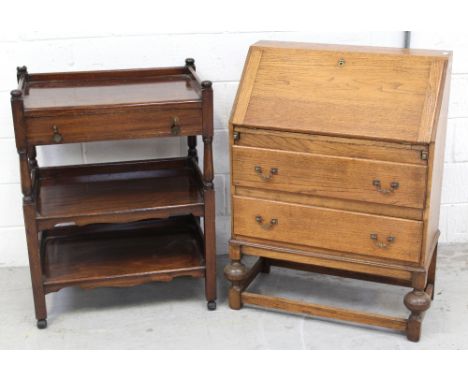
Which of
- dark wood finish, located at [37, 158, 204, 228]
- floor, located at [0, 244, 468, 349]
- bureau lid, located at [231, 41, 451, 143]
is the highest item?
bureau lid, located at [231, 41, 451, 143]

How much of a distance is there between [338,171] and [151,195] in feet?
2.86

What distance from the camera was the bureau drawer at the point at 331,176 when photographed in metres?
3.01

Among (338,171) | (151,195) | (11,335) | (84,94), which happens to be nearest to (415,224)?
(338,171)

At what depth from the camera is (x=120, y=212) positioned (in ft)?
10.9

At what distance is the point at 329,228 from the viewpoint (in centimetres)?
321

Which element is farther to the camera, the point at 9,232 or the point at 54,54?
the point at 9,232

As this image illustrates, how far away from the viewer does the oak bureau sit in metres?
3.01

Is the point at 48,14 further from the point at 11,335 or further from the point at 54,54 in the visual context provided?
the point at 11,335

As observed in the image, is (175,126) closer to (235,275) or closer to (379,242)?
(235,275)

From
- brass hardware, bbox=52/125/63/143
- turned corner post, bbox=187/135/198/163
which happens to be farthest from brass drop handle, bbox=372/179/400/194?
brass hardware, bbox=52/125/63/143

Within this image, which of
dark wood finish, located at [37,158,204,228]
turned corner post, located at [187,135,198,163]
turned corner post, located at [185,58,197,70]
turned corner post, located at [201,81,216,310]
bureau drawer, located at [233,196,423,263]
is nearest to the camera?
bureau drawer, located at [233,196,423,263]

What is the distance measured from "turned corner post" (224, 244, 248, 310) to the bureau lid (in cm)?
60

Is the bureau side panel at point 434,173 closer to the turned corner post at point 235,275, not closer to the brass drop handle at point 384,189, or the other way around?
the brass drop handle at point 384,189

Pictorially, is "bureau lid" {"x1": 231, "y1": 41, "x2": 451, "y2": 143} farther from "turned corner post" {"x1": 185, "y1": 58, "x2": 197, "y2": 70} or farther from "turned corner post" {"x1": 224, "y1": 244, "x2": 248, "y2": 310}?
"turned corner post" {"x1": 224, "y1": 244, "x2": 248, "y2": 310}
